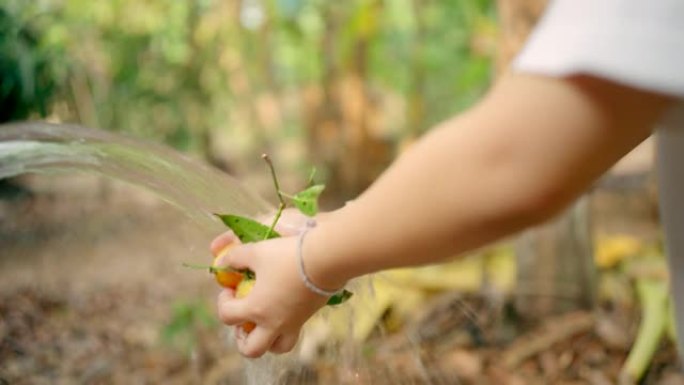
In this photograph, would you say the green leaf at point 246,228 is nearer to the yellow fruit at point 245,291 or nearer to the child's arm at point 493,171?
the yellow fruit at point 245,291

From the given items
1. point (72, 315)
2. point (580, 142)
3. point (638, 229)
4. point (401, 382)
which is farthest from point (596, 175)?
point (638, 229)

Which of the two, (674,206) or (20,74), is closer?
(674,206)

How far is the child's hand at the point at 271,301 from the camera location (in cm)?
85

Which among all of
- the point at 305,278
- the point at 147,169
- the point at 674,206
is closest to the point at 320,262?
the point at 305,278

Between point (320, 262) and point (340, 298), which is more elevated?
point (320, 262)

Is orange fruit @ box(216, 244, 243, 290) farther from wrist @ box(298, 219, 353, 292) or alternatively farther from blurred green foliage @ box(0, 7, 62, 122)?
blurred green foliage @ box(0, 7, 62, 122)

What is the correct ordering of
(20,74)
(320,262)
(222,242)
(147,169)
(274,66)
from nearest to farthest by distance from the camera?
(320,262) → (222,242) → (147,169) → (20,74) → (274,66)

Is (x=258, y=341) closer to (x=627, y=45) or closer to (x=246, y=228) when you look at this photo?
(x=246, y=228)

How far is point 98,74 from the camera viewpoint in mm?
4949

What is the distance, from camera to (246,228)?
0.98 m

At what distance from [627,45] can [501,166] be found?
123 mm

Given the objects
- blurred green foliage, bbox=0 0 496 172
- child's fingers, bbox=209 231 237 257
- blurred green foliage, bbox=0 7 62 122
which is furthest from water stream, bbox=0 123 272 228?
blurred green foliage, bbox=0 0 496 172

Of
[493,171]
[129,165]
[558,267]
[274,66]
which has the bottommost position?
[274,66]

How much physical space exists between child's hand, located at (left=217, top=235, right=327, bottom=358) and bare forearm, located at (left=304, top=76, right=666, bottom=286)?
0.12m
